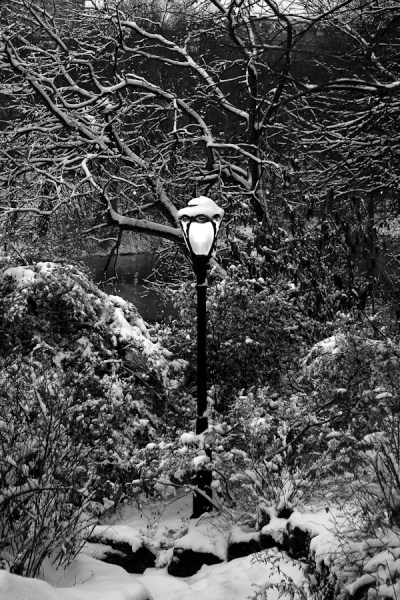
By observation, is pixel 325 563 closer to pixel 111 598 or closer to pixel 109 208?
pixel 111 598

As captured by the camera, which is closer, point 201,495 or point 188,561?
point 188,561

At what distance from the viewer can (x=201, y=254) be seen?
5895mm

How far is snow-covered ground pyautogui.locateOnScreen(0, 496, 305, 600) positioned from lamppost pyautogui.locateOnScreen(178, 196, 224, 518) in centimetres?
33

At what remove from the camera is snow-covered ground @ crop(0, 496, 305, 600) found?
9.84 feet

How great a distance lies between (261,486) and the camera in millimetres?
5336

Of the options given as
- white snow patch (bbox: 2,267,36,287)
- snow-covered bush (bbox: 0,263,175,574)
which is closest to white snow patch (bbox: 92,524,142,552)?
snow-covered bush (bbox: 0,263,175,574)

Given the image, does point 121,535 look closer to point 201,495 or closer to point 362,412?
point 201,495

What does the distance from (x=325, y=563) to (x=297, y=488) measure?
1.34 metres

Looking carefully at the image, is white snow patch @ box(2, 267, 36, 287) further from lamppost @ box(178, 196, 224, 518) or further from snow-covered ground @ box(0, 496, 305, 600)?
snow-covered ground @ box(0, 496, 305, 600)

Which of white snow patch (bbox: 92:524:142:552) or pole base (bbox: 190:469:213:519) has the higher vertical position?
pole base (bbox: 190:469:213:519)

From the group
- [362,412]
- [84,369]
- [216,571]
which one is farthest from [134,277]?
[216,571]

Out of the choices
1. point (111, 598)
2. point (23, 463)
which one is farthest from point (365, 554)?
point (23, 463)

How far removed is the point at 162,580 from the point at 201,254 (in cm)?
277

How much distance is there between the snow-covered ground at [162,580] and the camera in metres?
3.00
